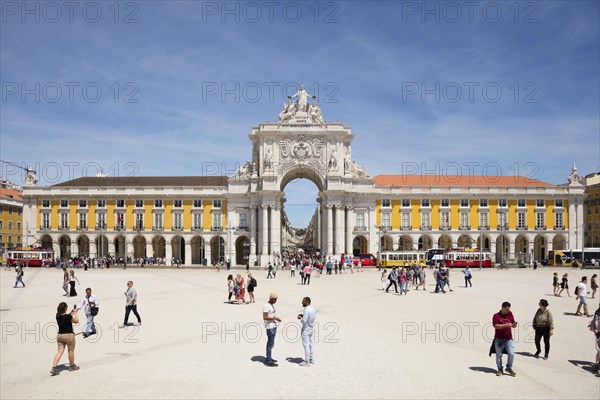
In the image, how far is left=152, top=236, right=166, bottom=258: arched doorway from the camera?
77062mm

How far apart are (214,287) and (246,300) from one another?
8.58m

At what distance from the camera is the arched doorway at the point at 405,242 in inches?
2936

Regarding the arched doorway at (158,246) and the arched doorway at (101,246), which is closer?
the arched doorway at (101,246)

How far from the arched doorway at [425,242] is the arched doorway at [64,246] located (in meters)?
50.7

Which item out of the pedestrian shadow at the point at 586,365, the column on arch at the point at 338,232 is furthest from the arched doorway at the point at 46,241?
the pedestrian shadow at the point at 586,365

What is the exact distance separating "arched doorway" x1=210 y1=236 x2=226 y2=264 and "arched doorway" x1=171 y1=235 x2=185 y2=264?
455 centimetres

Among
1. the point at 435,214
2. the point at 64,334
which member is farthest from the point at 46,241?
the point at 64,334

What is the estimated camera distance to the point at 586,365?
43.5 feet

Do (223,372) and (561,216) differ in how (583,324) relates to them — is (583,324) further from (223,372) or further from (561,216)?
(561,216)

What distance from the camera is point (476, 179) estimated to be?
8125cm

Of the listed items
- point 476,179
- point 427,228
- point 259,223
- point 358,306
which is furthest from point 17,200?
point 358,306

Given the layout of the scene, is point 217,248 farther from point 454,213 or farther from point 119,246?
point 454,213

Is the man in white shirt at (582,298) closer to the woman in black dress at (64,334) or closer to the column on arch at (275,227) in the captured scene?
the woman in black dress at (64,334)

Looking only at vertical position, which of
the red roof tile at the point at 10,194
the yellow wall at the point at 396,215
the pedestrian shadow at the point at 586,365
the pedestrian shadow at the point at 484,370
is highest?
the red roof tile at the point at 10,194
